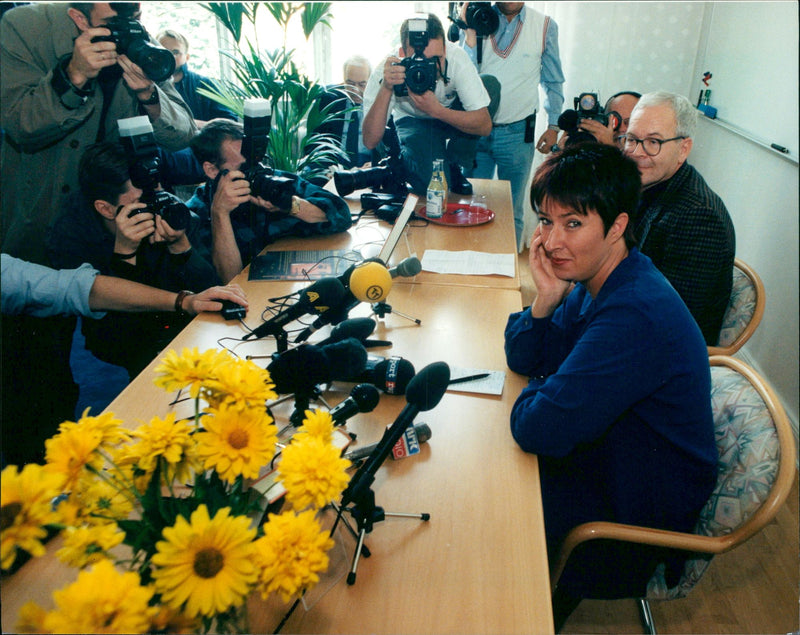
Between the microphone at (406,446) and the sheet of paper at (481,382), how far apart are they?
0.64 feet

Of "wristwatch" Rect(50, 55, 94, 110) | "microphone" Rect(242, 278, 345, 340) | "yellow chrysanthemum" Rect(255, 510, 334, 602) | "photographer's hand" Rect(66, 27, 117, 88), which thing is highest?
"photographer's hand" Rect(66, 27, 117, 88)

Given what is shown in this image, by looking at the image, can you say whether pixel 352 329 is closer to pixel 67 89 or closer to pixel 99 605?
pixel 99 605

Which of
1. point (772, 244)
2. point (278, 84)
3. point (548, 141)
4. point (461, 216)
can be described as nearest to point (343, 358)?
point (461, 216)

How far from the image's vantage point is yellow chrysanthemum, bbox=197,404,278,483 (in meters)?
0.65

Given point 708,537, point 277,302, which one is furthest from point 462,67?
point 708,537

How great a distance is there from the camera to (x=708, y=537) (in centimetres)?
107

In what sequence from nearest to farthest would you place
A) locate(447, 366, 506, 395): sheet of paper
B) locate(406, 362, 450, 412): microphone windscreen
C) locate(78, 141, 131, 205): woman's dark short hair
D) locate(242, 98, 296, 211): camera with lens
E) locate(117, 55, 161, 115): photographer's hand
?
locate(406, 362, 450, 412): microphone windscreen → locate(447, 366, 506, 395): sheet of paper → locate(78, 141, 131, 205): woman's dark short hair → locate(117, 55, 161, 115): photographer's hand → locate(242, 98, 296, 211): camera with lens

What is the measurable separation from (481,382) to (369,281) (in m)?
0.37

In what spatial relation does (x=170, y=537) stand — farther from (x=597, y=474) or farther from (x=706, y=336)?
(x=706, y=336)

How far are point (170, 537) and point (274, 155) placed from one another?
2.50 metres

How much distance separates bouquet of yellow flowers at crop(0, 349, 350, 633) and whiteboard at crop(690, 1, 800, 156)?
256 centimetres

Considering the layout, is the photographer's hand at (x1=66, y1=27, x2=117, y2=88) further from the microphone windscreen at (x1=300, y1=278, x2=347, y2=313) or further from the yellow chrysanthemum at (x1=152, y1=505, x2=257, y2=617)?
the yellow chrysanthemum at (x1=152, y1=505, x2=257, y2=617)

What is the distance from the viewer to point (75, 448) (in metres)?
0.61

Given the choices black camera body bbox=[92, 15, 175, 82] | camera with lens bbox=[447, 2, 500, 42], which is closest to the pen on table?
black camera body bbox=[92, 15, 175, 82]
